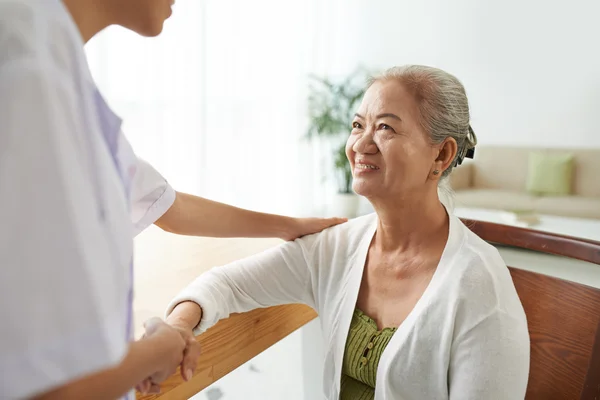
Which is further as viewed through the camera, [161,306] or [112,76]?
[112,76]

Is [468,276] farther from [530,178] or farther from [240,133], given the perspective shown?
[530,178]

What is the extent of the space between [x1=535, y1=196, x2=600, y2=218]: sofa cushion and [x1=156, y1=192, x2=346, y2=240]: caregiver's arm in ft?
12.8

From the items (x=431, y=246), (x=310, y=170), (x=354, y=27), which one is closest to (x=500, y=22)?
(x=354, y=27)

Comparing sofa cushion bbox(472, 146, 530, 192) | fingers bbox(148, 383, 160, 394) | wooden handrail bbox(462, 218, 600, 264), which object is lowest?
sofa cushion bbox(472, 146, 530, 192)

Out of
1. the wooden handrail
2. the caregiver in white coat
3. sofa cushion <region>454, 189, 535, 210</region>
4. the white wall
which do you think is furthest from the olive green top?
the white wall

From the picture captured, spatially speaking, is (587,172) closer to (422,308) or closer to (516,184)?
(516,184)

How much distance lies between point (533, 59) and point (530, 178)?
126 cm

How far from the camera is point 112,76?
2875 millimetres

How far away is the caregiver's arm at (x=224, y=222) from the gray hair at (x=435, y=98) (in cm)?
37

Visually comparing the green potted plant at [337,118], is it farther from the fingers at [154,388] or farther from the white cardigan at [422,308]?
the fingers at [154,388]

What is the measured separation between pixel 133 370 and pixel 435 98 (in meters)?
0.96

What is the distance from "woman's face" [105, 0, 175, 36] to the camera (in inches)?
24.9

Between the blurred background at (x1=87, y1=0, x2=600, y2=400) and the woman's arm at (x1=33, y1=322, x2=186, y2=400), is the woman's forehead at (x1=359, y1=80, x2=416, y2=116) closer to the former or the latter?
the woman's arm at (x1=33, y1=322, x2=186, y2=400)

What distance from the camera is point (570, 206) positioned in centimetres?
454
